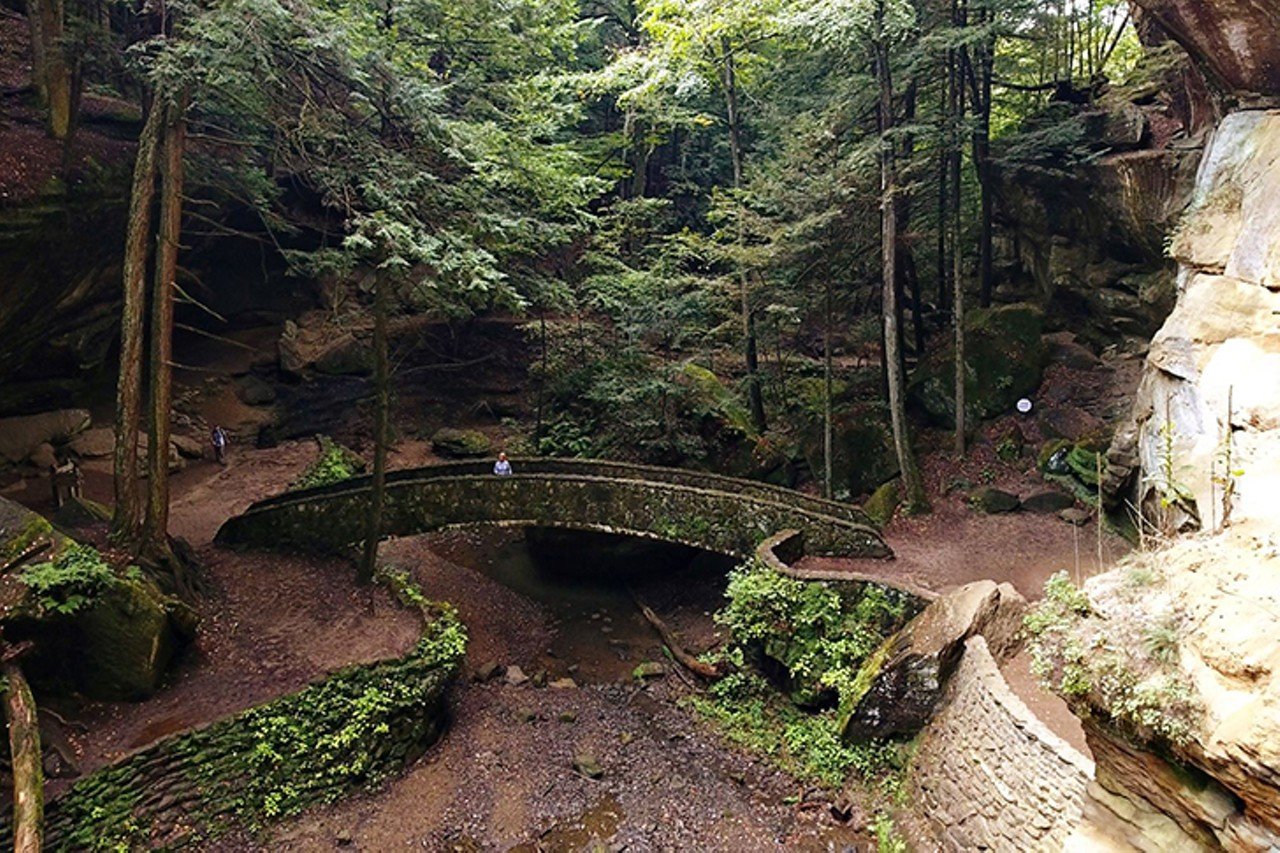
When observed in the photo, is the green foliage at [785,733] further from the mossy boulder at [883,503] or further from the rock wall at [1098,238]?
the rock wall at [1098,238]

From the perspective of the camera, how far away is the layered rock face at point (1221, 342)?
6.05 metres

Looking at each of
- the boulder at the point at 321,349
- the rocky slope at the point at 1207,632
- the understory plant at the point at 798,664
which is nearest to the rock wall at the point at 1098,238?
the rocky slope at the point at 1207,632

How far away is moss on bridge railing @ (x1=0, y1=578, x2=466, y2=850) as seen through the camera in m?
6.91

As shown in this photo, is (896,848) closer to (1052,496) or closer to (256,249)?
(1052,496)

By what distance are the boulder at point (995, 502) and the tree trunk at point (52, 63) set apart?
725 inches

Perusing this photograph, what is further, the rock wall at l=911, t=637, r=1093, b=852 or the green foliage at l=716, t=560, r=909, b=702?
the green foliage at l=716, t=560, r=909, b=702

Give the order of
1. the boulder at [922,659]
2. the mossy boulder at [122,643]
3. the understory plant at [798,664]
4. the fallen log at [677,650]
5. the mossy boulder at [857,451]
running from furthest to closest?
1. the mossy boulder at [857,451]
2. the fallen log at [677,650]
3. the understory plant at [798,664]
4. the boulder at [922,659]
5. the mossy boulder at [122,643]

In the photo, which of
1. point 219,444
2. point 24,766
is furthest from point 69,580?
point 219,444

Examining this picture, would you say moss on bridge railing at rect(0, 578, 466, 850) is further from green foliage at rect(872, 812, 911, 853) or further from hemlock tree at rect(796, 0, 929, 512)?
hemlock tree at rect(796, 0, 929, 512)

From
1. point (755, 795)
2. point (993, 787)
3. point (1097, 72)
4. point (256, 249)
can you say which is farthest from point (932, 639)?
point (256, 249)

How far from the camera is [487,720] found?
10.4 metres

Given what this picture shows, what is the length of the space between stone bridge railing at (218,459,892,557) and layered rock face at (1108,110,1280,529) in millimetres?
5156

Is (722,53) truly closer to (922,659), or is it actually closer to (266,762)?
(922,659)

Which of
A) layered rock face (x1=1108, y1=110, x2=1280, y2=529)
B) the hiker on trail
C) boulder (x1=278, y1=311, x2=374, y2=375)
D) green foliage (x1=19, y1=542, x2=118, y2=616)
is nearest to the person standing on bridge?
the hiker on trail
